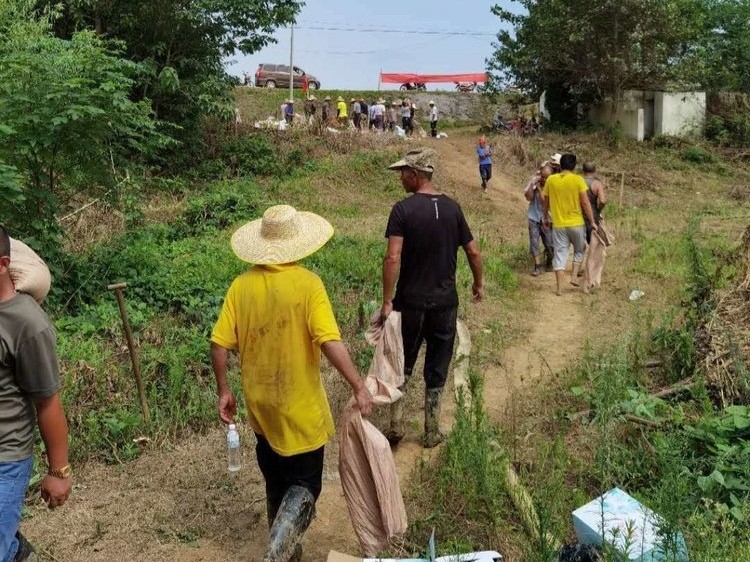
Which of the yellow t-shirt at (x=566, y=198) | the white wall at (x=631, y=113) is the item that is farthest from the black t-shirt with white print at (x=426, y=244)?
the white wall at (x=631, y=113)

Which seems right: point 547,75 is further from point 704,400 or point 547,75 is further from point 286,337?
point 286,337

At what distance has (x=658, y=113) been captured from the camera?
73.9ft

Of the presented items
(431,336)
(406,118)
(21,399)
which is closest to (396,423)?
(431,336)

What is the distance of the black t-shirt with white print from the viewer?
423 cm

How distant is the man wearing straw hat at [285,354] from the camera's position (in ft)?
9.92

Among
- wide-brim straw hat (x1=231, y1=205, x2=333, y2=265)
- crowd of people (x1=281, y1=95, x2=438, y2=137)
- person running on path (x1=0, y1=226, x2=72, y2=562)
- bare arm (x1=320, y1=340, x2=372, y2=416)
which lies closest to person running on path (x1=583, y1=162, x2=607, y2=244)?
wide-brim straw hat (x1=231, y1=205, x2=333, y2=265)

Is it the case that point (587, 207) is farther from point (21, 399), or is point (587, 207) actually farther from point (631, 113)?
point (631, 113)

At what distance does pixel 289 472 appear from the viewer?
3193 mm

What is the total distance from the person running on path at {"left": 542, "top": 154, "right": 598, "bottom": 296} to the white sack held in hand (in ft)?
20.6

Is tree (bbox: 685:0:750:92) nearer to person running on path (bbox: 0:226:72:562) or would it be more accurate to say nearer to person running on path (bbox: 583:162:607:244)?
person running on path (bbox: 583:162:607:244)

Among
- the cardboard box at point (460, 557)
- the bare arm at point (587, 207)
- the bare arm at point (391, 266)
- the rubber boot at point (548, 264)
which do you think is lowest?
the cardboard box at point (460, 557)

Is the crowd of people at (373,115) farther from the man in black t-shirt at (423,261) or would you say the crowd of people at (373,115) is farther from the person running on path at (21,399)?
the person running on path at (21,399)

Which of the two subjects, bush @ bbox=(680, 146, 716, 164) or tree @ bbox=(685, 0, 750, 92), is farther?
tree @ bbox=(685, 0, 750, 92)

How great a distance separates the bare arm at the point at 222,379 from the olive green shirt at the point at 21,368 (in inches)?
29.7
